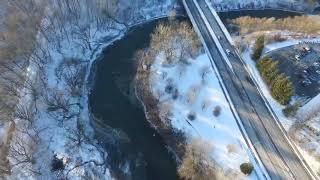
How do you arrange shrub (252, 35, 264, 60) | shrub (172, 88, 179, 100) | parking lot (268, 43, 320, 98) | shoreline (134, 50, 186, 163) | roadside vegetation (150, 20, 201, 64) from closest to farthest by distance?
shoreline (134, 50, 186, 163) < parking lot (268, 43, 320, 98) < shrub (172, 88, 179, 100) < shrub (252, 35, 264, 60) < roadside vegetation (150, 20, 201, 64)

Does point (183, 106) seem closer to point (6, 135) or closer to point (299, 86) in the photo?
point (299, 86)

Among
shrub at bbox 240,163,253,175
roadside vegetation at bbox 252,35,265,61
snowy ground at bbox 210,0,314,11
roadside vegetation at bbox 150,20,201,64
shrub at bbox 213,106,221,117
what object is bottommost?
shrub at bbox 240,163,253,175

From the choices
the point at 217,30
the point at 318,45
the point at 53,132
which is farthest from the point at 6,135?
the point at 318,45

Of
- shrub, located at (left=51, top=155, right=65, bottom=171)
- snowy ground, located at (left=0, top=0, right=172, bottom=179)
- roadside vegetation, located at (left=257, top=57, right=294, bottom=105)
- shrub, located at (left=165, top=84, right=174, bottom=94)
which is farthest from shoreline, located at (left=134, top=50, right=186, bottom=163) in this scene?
roadside vegetation, located at (left=257, top=57, right=294, bottom=105)

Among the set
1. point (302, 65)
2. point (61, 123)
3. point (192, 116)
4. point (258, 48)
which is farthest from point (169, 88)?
point (302, 65)

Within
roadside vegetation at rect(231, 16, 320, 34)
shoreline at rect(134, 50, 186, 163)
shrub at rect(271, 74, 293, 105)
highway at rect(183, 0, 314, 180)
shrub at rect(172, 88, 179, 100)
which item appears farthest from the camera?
roadside vegetation at rect(231, 16, 320, 34)

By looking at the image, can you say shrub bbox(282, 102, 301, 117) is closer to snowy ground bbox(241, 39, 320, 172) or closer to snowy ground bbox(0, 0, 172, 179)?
snowy ground bbox(241, 39, 320, 172)

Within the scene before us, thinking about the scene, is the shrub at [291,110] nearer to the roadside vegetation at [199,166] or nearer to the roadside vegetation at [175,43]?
the roadside vegetation at [199,166]
